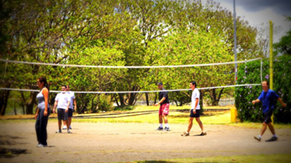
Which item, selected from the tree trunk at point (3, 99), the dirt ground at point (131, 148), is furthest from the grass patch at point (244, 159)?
the tree trunk at point (3, 99)

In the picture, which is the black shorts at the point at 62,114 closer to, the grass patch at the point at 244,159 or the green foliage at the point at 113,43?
the green foliage at the point at 113,43

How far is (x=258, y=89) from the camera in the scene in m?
16.0

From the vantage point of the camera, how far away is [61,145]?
32.3 feet

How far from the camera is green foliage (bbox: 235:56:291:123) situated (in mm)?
15000

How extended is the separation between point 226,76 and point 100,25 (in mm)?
12265

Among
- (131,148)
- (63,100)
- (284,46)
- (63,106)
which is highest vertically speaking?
(284,46)

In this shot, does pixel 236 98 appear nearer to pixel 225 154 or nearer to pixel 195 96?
pixel 195 96

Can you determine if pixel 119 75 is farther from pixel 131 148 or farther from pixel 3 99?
pixel 131 148

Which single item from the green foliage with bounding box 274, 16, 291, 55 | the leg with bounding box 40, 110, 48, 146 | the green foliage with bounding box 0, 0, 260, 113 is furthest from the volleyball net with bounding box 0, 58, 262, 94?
the leg with bounding box 40, 110, 48, 146

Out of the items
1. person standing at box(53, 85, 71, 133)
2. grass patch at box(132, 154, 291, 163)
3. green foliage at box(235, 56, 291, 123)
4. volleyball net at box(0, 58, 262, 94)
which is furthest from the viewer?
volleyball net at box(0, 58, 262, 94)

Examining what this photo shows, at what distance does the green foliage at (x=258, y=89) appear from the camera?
15000 mm

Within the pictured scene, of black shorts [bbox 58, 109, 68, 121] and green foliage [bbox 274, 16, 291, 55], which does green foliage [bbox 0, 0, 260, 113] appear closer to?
black shorts [bbox 58, 109, 68, 121]

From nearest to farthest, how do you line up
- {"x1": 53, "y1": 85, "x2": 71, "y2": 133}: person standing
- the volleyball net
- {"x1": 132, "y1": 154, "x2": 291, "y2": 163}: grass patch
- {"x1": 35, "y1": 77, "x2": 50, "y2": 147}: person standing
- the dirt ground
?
{"x1": 132, "y1": 154, "x2": 291, "y2": 163}: grass patch < the dirt ground < {"x1": 35, "y1": 77, "x2": 50, "y2": 147}: person standing < {"x1": 53, "y1": 85, "x2": 71, "y2": 133}: person standing < the volleyball net

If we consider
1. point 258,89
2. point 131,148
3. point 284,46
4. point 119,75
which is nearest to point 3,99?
point 119,75
